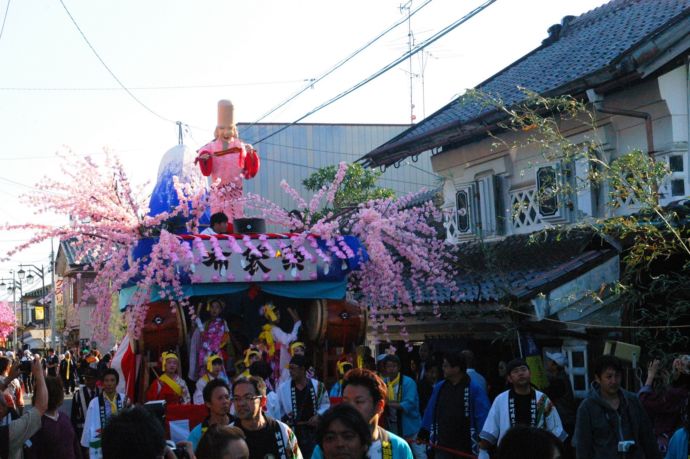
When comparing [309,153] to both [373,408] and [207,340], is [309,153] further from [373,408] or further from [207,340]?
[373,408]

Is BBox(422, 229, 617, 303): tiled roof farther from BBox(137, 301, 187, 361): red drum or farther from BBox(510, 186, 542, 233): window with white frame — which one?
BBox(137, 301, 187, 361): red drum

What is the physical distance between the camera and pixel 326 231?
12391 millimetres

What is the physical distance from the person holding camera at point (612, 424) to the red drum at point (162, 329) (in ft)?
18.0

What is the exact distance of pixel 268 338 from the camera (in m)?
12.6

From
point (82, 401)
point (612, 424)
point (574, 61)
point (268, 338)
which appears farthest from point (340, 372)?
point (574, 61)

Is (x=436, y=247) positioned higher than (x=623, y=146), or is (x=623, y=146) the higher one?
(x=623, y=146)

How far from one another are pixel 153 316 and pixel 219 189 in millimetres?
2294

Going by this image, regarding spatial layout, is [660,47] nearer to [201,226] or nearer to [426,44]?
[426,44]

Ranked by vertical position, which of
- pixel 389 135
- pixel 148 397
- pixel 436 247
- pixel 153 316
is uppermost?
pixel 389 135

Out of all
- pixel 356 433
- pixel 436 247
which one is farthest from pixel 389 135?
pixel 356 433

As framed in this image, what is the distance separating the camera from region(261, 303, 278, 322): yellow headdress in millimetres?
12742

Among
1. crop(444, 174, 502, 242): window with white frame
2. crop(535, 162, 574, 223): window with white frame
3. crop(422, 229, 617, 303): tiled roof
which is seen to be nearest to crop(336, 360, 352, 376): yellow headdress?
crop(422, 229, 617, 303): tiled roof

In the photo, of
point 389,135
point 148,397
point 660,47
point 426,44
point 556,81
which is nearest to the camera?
point 148,397

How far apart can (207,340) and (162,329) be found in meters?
0.68
